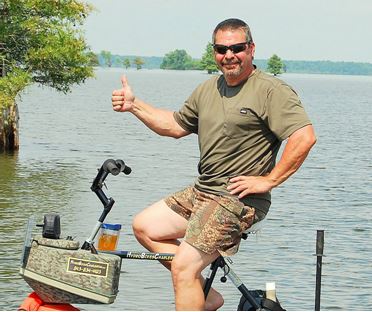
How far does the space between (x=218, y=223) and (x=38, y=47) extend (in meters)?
29.8

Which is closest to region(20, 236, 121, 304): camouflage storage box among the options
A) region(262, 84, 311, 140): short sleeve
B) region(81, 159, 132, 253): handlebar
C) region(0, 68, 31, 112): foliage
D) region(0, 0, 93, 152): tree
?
region(81, 159, 132, 253): handlebar

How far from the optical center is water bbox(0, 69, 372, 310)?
1466 centimetres

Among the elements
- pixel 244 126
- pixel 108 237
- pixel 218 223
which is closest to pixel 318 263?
pixel 218 223

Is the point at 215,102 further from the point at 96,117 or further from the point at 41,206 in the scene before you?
the point at 96,117

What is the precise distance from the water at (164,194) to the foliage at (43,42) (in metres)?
2.55

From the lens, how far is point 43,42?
37094 mm

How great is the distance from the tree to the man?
28299 mm

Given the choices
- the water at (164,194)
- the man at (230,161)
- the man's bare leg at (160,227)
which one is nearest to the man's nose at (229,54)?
the man at (230,161)

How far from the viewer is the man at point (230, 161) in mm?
7879

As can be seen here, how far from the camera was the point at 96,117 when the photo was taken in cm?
7331

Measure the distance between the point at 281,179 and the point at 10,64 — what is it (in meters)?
30.0

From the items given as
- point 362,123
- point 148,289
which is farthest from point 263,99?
point 362,123

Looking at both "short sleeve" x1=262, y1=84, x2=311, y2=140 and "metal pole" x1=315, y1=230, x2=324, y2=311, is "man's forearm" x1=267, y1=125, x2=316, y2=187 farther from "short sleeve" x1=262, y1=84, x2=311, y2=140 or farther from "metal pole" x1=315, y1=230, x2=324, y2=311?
"metal pole" x1=315, y1=230, x2=324, y2=311

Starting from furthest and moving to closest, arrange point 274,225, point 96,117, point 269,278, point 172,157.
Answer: point 96,117, point 172,157, point 274,225, point 269,278
